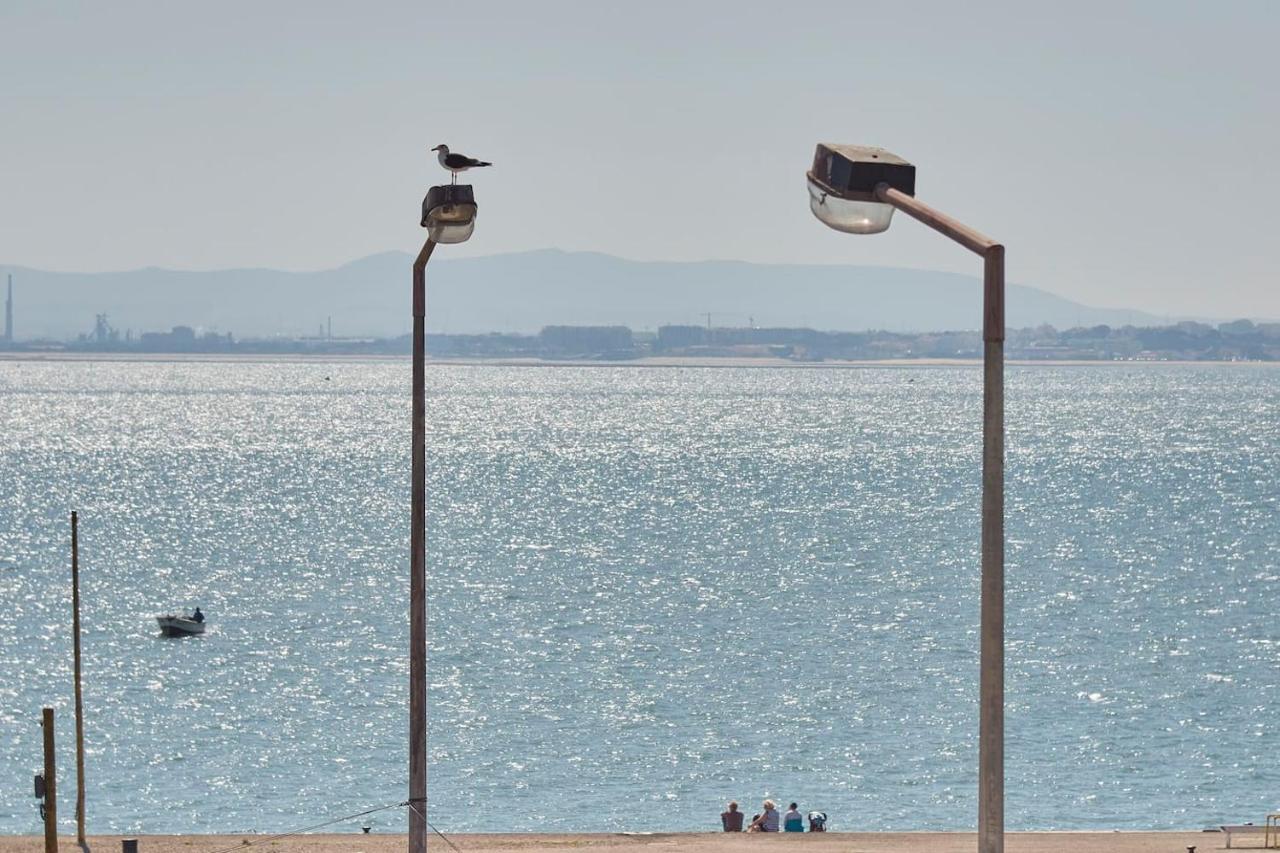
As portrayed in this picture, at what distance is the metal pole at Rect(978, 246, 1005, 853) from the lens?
466 inches

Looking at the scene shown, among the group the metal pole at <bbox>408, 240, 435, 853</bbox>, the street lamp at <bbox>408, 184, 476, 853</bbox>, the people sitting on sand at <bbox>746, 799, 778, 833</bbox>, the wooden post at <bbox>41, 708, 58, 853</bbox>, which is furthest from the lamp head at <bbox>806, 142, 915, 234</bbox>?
the people sitting on sand at <bbox>746, 799, 778, 833</bbox>

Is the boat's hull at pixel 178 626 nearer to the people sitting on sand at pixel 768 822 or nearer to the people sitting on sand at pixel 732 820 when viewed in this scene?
the people sitting on sand at pixel 732 820

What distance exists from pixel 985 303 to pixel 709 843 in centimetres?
1712

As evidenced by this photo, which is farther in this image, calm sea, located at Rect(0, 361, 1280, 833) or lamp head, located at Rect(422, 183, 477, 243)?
calm sea, located at Rect(0, 361, 1280, 833)

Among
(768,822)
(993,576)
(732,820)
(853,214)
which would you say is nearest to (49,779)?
(768,822)

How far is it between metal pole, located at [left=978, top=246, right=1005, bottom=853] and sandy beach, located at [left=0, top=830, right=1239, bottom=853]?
14820 millimetres

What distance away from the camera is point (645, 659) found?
62156 mm

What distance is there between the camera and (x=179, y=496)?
132 metres

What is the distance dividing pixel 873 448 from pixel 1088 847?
158m

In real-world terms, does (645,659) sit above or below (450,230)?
below

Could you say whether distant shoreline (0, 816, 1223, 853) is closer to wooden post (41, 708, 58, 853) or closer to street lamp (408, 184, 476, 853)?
wooden post (41, 708, 58, 853)

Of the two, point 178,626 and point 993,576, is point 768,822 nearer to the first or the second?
point 993,576

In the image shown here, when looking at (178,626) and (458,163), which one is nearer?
(458,163)

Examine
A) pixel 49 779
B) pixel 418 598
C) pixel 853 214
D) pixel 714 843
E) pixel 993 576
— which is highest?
pixel 853 214
